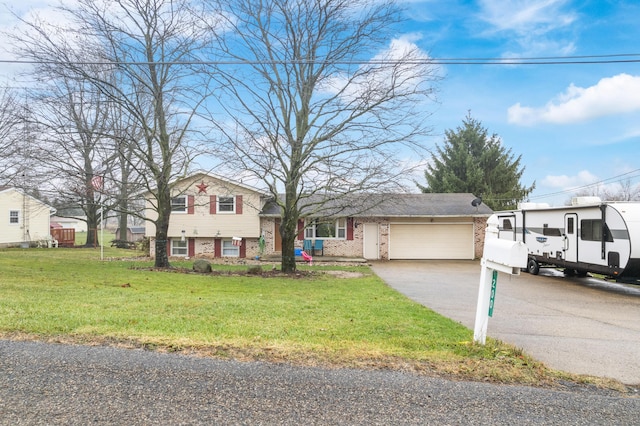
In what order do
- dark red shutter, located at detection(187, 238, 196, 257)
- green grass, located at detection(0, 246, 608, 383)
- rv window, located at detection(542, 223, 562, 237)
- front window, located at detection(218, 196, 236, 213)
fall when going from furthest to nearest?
dark red shutter, located at detection(187, 238, 196, 257) < front window, located at detection(218, 196, 236, 213) < rv window, located at detection(542, 223, 562, 237) < green grass, located at detection(0, 246, 608, 383)

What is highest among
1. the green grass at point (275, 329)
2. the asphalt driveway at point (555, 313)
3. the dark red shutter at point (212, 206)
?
the dark red shutter at point (212, 206)

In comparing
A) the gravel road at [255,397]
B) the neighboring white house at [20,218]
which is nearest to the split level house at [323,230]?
the neighboring white house at [20,218]

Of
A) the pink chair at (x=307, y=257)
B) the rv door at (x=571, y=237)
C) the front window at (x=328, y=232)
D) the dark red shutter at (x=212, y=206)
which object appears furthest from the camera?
the front window at (x=328, y=232)

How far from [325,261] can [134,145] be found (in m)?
10.5

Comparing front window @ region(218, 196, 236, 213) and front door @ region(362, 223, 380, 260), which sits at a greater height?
front window @ region(218, 196, 236, 213)

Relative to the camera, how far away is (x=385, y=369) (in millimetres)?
3949

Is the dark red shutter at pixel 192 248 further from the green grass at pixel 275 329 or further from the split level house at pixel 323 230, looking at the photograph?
the green grass at pixel 275 329

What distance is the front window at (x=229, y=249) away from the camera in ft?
76.1

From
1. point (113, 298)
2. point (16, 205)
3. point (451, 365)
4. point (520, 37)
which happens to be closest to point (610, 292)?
point (520, 37)

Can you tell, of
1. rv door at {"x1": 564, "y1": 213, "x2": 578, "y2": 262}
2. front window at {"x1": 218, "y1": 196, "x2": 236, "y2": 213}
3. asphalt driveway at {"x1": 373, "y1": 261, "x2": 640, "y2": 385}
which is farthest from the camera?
front window at {"x1": 218, "y1": 196, "x2": 236, "y2": 213}

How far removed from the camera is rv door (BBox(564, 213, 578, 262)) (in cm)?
1434

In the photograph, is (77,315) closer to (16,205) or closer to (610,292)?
(610,292)

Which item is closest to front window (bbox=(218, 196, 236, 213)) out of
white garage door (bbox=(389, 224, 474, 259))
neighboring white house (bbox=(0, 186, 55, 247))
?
white garage door (bbox=(389, 224, 474, 259))

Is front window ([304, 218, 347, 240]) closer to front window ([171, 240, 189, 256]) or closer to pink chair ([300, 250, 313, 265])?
pink chair ([300, 250, 313, 265])
